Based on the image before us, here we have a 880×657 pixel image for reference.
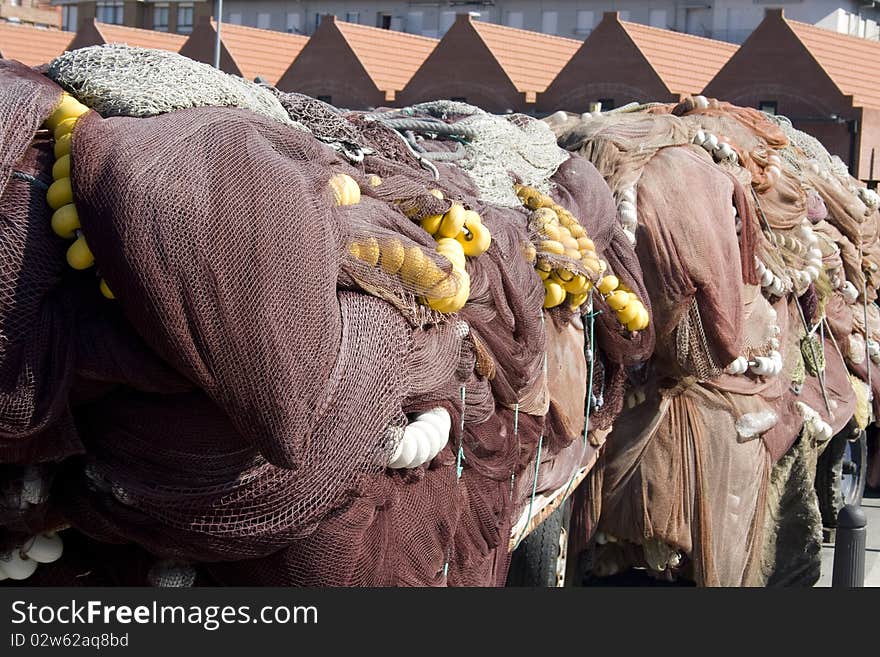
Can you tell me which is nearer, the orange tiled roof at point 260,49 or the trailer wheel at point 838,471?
the trailer wheel at point 838,471

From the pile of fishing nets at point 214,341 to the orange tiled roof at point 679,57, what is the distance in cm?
2672

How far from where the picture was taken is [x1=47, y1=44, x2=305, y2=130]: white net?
8.02ft

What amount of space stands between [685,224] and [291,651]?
2.47m

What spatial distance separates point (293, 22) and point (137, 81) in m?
48.3

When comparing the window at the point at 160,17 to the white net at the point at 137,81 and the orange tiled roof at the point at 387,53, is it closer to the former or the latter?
the orange tiled roof at the point at 387,53

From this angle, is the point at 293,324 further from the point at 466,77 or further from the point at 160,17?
the point at 160,17

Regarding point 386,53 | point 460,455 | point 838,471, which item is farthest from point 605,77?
point 460,455

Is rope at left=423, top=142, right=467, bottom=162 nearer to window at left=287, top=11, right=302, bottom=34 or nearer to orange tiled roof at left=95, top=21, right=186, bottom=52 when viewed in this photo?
orange tiled roof at left=95, top=21, right=186, bottom=52

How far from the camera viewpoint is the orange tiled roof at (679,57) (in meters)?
29.0

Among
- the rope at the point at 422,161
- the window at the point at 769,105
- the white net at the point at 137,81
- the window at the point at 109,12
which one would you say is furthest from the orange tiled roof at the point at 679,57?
the window at the point at 109,12

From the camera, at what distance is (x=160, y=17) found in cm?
5116

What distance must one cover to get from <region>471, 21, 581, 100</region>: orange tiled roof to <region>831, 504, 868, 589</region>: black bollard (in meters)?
25.5

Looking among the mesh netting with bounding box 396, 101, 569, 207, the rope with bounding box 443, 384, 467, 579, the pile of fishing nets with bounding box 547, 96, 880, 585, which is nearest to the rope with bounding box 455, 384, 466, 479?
the rope with bounding box 443, 384, 467, 579

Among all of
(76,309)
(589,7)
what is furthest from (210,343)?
(589,7)
